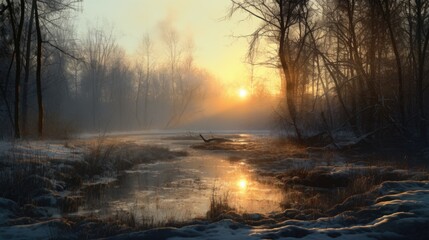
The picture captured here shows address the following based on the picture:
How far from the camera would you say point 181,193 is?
11914 mm

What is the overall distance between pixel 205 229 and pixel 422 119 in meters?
17.6

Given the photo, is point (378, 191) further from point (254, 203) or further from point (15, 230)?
point (15, 230)

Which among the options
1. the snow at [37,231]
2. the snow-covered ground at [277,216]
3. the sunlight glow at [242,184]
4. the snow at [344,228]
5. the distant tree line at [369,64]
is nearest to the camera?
the snow at [344,228]

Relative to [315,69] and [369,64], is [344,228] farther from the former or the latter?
[315,69]

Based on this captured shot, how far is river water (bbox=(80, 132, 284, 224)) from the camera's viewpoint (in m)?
9.57

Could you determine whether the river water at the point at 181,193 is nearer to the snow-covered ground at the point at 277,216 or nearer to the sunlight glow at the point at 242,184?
the sunlight glow at the point at 242,184

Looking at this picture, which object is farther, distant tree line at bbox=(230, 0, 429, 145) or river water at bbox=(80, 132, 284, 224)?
distant tree line at bbox=(230, 0, 429, 145)

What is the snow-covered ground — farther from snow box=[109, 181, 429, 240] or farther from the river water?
the river water

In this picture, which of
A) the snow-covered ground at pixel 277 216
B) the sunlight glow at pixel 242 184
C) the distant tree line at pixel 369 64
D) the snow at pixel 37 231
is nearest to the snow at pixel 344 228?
the snow-covered ground at pixel 277 216

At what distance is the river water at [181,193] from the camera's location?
9570 mm

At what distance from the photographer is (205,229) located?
6711 millimetres

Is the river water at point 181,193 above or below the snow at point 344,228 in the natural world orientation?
below

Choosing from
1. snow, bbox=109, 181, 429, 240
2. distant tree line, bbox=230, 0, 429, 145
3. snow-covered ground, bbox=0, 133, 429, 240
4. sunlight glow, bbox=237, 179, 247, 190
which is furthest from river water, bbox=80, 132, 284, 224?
distant tree line, bbox=230, 0, 429, 145

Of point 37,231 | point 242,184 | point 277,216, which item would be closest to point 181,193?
point 242,184
